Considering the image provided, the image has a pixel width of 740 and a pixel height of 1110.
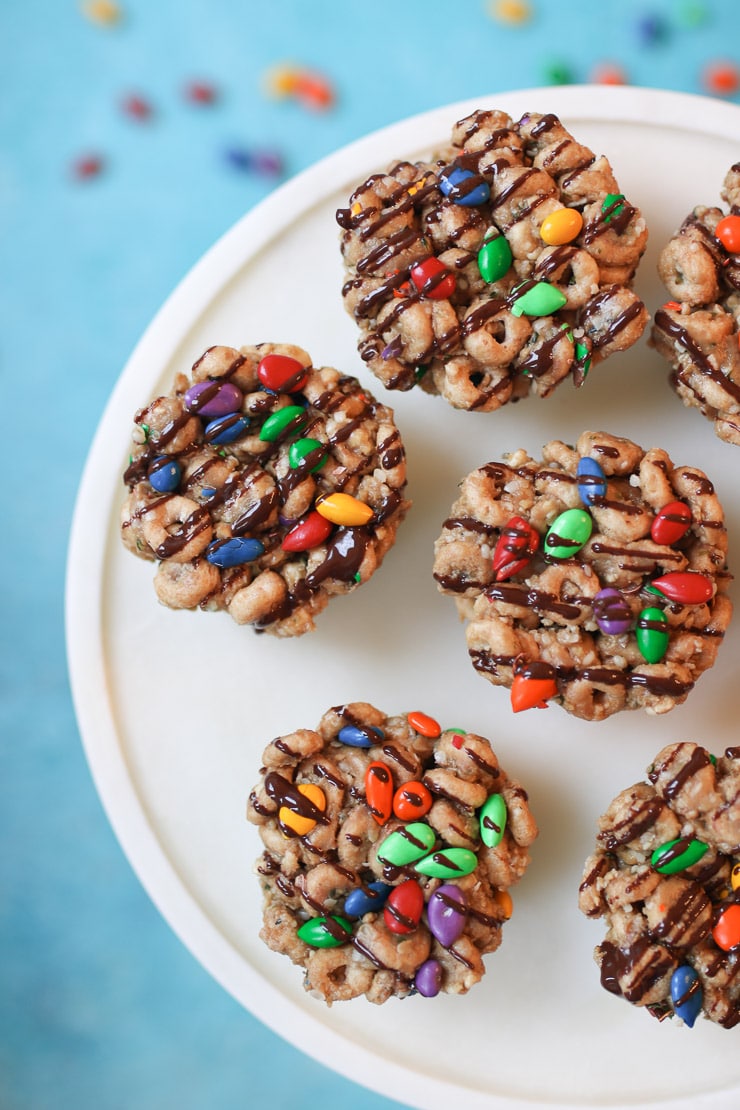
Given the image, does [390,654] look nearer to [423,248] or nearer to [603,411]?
[603,411]

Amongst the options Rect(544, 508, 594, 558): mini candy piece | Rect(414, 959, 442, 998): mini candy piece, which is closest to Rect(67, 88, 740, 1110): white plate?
Rect(414, 959, 442, 998): mini candy piece

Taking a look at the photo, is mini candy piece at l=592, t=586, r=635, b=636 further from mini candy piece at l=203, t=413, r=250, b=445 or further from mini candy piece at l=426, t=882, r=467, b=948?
mini candy piece at l=203, t=413, r=250, b=445

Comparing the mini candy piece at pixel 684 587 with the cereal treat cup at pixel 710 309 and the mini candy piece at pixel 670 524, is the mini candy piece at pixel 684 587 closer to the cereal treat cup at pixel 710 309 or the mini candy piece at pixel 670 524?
the mini candy piece at pixel 670 524

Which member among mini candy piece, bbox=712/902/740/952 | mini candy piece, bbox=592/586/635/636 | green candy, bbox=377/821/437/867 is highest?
mini candy piece, bbox=592/586/635/636

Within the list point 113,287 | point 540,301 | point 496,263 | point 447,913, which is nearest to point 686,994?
point 447,913

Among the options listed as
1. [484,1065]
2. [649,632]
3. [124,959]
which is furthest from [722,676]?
[124,959]

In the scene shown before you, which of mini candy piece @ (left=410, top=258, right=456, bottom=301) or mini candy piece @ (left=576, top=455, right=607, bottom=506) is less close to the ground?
mini candy piece @ (left=410, top=258, right=456, bottom=301)

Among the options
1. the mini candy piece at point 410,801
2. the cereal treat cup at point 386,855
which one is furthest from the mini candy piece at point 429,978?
the mini candy piece at point 410,801

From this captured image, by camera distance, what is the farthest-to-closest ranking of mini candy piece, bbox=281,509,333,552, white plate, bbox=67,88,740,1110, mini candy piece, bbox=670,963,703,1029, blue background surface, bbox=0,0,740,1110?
blue background surface, bbox=0,0,740,1110, white plate, bbox=67,88,740,1110, mini candy piece, bbox=281,509,333,552, mini candy piece, bbox=670,963,703,1029
